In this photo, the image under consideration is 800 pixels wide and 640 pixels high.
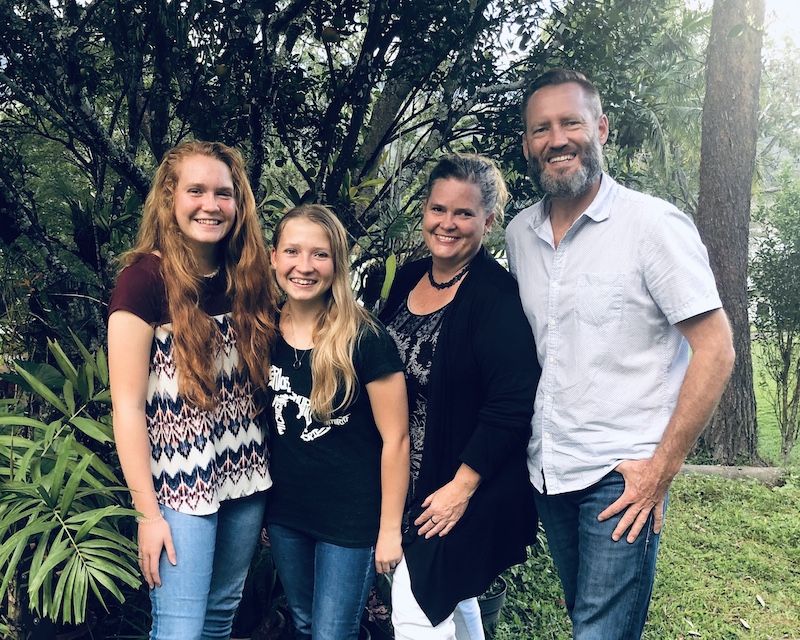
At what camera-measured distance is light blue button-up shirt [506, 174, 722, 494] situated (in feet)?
6.91

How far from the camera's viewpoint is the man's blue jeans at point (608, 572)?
2.18 m

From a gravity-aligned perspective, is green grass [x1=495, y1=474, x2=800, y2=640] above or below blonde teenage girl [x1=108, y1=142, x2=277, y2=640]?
below

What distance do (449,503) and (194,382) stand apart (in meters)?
0.90

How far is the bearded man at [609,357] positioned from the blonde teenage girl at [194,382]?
100 cm

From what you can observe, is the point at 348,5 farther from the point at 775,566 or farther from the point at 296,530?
the point at 775,566

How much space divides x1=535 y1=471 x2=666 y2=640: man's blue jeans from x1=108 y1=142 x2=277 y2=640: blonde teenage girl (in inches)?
43.7

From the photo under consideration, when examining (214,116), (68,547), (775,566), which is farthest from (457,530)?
(775,566)

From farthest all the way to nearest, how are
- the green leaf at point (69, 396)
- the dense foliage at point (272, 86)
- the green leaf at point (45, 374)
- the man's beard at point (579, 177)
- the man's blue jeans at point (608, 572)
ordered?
the dense foliage at point (272, 86) → the green leaf at point (45, 374) → the green leaf at point (69, 396) → the man's beard at point (579, 177) → the man's blue jeans at point (608, 572)

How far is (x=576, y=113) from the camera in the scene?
7.63 ft

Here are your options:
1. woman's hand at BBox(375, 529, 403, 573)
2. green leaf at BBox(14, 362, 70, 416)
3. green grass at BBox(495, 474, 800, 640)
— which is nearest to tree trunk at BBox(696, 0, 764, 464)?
green grass at BBox(495, 474, 800, 640)

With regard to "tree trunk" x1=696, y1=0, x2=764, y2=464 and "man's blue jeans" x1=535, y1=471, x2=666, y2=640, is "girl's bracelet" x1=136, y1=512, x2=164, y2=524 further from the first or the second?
"tree trunk" x1=696, y1=0, x2=764, y2=464

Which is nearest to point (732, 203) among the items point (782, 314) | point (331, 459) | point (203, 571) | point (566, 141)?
point (782, 314)

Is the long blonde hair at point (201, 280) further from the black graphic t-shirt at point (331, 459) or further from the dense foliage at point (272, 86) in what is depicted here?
the dense foliage at point (272, 86)

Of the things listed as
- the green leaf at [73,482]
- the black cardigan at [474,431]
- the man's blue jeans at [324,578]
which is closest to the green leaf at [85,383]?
the green leaf at [73,482]
